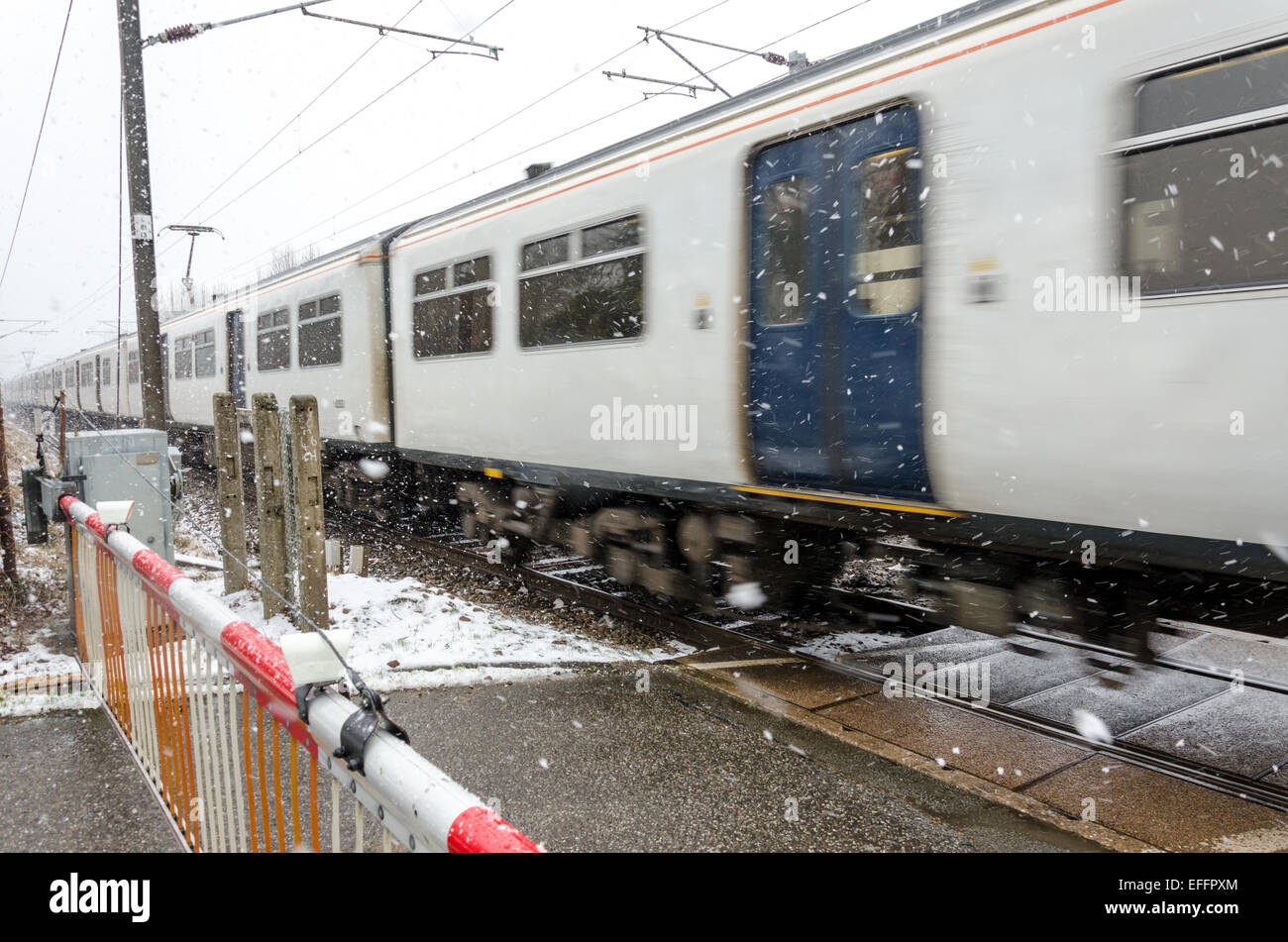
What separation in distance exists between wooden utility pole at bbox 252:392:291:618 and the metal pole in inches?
162

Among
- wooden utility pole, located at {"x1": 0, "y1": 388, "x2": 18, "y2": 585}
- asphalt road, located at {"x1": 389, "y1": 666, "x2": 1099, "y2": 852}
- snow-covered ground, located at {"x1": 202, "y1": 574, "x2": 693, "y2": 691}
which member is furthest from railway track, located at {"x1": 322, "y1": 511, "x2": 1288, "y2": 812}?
wooden utility pole, located at {"x1": 0, "y1": 388, "x2": 18, "y2": 585}

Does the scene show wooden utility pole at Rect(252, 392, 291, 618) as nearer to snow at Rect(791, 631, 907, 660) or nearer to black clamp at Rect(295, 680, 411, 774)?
snow at Rect(791, 631, 907, 660)

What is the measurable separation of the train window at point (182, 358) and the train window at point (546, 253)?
12.6 meters

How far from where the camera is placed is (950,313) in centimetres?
432

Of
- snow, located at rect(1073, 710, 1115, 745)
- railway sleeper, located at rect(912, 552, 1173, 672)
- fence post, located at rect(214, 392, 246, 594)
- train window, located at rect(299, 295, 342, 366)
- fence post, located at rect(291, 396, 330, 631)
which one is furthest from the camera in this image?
train window, located at rect(299, 295, 342, 366)

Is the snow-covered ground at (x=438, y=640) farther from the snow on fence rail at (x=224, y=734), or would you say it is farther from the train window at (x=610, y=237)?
Answer: the train window at (x=610, y=237)

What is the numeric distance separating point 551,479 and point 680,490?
1.51 metres

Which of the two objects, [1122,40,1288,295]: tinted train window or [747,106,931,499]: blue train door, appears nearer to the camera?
[1122,40,1288,295]: tinted train window

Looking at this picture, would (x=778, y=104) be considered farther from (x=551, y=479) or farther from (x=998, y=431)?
(x=551, y=479)

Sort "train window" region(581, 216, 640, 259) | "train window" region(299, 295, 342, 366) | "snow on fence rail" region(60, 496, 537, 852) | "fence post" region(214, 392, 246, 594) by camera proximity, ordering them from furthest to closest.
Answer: "train window" region(299, 295, 342, 366)
"fence post" region(214, 392, 246, 594)
"train window" region(581, 216, 640, 259)
"snow on fence rail" region(60, 496, 537, 852)

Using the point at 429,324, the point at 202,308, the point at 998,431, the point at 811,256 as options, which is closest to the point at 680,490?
the point at 811,256

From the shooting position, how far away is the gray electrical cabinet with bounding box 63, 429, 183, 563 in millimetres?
5434

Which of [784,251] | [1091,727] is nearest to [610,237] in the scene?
[784,251]

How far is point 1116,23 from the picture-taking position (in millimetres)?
3697
